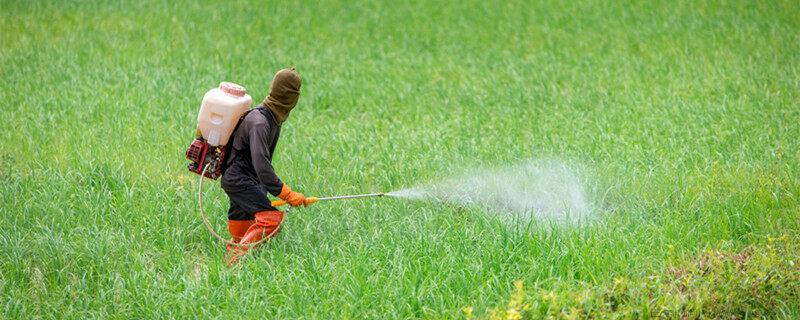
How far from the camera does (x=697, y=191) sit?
705 cm

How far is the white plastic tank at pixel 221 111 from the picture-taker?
5777mm

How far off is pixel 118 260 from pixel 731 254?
3.48m

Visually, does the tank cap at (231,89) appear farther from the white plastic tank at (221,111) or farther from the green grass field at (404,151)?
the green grass field at (404,151)

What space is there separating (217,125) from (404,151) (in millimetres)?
2623

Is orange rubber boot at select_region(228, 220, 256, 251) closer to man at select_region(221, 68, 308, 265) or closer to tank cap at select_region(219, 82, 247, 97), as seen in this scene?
man at select_region(221, 68, 308, 265)

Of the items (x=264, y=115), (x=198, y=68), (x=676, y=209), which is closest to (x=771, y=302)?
(x=676, y=209)

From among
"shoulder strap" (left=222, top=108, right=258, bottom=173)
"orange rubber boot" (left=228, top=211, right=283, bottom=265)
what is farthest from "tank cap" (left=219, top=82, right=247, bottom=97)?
"orange rubber boot" (left=228, top=211, right=283, bottom=265)

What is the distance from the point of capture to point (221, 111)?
19.0ft

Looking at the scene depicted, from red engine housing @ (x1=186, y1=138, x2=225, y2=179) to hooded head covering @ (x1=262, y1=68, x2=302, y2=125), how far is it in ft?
1.23

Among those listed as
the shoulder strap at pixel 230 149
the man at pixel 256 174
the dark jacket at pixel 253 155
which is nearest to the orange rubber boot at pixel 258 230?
the man at pixel 256 174

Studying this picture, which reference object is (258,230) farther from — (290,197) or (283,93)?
(283,93)

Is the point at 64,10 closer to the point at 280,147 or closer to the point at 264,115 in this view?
the point at 280,147

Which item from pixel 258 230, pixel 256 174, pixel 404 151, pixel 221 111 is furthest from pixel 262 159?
pixel 404 151

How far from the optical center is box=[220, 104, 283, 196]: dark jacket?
5.74 meters
